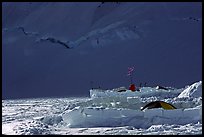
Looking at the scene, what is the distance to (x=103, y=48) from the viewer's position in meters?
40.9

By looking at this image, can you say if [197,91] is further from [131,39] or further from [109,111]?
[131,39]

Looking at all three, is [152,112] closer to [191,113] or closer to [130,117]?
[130,117]

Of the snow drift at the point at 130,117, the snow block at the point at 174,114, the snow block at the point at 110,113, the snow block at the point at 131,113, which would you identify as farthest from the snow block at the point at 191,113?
the snow block at the point at 110,113

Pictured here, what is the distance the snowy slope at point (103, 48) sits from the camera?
1449 inches

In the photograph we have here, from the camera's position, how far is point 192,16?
43438mm

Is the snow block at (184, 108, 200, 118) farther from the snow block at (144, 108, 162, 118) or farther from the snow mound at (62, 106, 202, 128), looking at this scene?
the snow block at (144, 108, 162, 118)

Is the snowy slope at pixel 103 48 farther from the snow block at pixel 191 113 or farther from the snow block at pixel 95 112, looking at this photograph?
the snow block at pixel 191 113

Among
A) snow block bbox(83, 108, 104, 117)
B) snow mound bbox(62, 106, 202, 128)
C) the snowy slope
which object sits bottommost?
snow mound bbox(62, 106, 202, 128)

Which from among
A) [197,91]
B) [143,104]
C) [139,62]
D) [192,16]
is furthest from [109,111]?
[192,16]

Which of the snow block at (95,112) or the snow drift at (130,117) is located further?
the snow block at (95,112)

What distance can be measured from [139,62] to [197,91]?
22097 millimetres

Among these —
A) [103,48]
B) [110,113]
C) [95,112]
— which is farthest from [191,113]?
[103,48]

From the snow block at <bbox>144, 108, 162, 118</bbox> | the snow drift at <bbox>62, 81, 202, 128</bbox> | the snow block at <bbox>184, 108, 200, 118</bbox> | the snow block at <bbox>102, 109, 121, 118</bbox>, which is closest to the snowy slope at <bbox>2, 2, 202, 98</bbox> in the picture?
the snow drift at <bbox>62, 81, 202, 128</bbox>

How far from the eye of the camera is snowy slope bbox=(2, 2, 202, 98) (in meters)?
36.8
